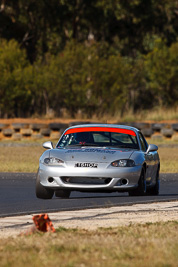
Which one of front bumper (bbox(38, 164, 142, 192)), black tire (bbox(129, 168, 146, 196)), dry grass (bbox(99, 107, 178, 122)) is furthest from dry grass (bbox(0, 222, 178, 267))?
dry grass (bbox(99, 107, 178, 122))

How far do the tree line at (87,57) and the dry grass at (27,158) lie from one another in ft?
35.3

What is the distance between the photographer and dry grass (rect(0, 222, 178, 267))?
20.8ft

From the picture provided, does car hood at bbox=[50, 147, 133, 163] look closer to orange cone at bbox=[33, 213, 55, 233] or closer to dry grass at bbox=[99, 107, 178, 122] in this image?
orange cone at bbox=[33, 213, 55, 233]

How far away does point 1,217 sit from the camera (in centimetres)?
1012

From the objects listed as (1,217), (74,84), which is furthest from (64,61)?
(1,217)

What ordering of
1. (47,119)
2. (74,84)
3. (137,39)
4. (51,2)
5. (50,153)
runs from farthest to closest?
(137,39) → (51,2) → (74,84) → (47,119) → (50,153)

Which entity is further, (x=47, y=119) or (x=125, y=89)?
(x=125, y=89)

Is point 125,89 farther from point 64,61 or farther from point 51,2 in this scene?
point 51,2

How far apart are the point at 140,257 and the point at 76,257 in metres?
0.58

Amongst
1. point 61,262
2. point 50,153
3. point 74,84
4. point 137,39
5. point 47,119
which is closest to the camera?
point 61,262

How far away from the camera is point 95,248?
7.06m

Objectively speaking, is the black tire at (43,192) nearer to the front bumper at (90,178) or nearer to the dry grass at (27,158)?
the front bumper at (90,178)

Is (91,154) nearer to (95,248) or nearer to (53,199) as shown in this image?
(53,199)

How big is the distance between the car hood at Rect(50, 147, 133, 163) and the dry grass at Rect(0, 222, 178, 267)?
12.0 feet
